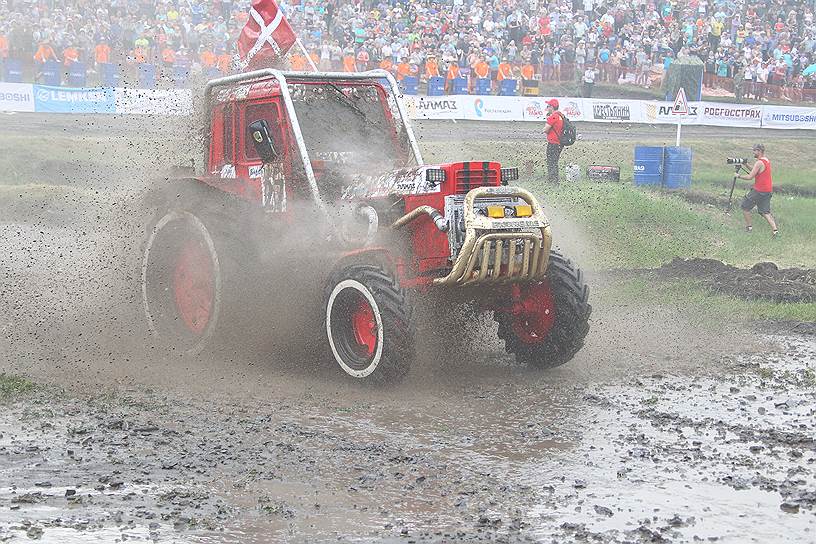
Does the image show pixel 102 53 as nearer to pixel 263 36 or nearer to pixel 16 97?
pixel 16 97

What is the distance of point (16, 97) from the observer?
1077 inches

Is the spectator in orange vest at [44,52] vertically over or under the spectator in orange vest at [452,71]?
over

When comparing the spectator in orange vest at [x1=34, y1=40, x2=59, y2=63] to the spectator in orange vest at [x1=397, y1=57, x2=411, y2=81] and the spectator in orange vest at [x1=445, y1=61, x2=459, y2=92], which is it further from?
the spectator in orange vest at [x1=445, y1=61, x2=459, y2=92]

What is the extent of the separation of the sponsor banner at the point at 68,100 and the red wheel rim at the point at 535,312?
66.5 ft

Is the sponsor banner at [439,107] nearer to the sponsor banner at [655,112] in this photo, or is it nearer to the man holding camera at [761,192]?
the sponsor banner at [655,112]

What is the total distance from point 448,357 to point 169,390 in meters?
2.40

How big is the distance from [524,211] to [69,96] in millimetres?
21344

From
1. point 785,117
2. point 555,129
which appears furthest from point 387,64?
point 785,117

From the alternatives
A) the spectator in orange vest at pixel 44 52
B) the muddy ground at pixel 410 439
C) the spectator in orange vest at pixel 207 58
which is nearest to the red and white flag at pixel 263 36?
the muddy ground at pixel 410 439

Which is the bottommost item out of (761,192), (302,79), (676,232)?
(676,232)

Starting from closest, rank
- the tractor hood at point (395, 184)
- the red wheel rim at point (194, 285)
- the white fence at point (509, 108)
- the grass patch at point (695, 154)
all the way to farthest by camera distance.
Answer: the tractor hood at point (395, 184)
the red wheel rim at point (194, 285)
the grass patch at point (695, 154)
the white fence at point (509, 108)

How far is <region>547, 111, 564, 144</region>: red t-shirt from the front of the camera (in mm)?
20859

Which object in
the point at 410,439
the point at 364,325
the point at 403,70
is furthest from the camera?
the point at 403,70

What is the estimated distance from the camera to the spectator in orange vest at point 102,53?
28.8 m
